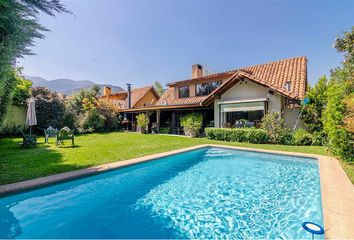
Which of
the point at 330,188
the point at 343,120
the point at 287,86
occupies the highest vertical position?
the point at 287,86

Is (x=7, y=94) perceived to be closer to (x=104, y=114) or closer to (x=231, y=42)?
(x=104, y=114)

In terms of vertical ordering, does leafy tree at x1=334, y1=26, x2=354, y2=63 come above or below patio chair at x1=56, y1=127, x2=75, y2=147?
above

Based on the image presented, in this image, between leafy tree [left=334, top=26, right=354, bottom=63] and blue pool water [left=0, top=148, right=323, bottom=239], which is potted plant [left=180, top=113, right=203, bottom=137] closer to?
blue pool water [left=0, top=148, right=323, bottom=239]

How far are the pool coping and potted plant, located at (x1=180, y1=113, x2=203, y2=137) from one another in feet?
41.3

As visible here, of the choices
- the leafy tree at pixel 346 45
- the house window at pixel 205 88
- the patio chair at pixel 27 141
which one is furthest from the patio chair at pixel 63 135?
the leafy tree at pixel 346 45

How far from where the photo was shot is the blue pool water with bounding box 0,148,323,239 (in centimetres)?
526

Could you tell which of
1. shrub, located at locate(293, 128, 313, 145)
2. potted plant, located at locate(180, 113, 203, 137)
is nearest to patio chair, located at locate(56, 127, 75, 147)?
potted plant, located at locate(180, 113, 203, 137)

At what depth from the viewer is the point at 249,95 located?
21156 mm

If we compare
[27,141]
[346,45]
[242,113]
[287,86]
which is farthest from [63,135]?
[346,45]

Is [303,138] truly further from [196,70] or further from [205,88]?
[196,70]

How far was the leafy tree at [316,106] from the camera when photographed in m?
17.3

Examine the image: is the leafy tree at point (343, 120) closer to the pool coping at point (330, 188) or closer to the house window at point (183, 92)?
the pool coping at point (330, 188)

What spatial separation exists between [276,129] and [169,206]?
14.7 m

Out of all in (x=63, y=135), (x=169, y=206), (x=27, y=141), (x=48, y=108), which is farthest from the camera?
(x=48, y=108)
